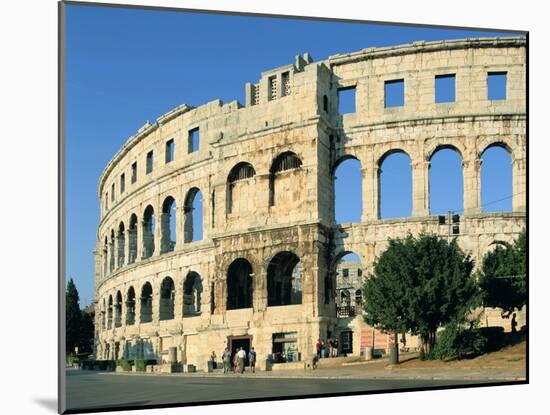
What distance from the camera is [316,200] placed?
27.8 meters

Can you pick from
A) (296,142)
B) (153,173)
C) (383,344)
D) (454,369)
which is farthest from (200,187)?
(454,369)

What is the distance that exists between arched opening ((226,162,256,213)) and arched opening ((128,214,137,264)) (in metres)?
8.03

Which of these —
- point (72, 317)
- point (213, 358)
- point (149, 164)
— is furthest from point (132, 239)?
point (72, 317)

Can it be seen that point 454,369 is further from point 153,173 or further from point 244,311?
point 153,173

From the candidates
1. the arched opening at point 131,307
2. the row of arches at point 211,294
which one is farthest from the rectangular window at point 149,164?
the arched opening at point 131,307

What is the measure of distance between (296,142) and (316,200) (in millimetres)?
2346

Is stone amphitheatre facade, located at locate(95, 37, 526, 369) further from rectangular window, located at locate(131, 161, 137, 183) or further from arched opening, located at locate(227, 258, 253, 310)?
rectangular window, located at locate(131, 161, 137, 183)

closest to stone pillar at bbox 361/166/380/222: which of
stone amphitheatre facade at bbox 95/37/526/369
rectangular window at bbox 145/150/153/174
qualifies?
stone amphitheatre facade at bbox 95/37/526/369

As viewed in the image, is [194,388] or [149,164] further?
[149,164]

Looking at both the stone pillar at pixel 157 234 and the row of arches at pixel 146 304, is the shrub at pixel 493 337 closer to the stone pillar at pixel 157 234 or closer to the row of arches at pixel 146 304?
the row of arches at pixel 146 304

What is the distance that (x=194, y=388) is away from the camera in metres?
19.6

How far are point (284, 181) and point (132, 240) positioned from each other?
1106 centimetres

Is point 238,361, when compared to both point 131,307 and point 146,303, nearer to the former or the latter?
point 146,303

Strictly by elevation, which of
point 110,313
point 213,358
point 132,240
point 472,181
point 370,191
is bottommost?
point 213,358
